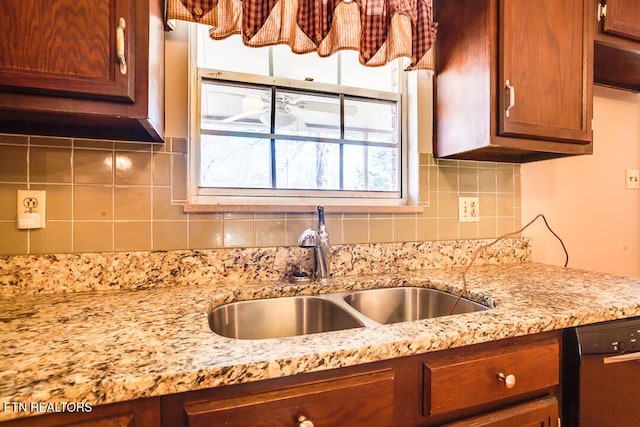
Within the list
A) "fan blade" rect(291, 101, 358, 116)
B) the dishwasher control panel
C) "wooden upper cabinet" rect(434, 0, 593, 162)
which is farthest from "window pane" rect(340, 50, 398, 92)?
the dishwasher control panel

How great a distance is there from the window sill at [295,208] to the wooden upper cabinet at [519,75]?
1.07ft

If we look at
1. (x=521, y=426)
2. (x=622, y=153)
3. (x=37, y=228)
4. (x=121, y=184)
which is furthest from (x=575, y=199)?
(x=37, y=228)

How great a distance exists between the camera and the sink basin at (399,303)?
1.09 meters

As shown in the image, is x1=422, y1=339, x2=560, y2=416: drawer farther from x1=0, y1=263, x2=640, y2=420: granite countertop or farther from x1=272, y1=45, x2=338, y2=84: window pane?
x1=272, y1=45, x2=338, y2=84: window pane

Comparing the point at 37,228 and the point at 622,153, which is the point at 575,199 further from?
the point at 37,228

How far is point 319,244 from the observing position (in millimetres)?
1106

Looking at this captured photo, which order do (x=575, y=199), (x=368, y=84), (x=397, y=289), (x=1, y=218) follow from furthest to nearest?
1. (x=575, y=199)
2. (x=368, y=84)
3. (x=397, y=289)
4. (x=1, y=218)

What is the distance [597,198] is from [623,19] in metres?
0.89

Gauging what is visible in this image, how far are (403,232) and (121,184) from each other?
111 centimetres

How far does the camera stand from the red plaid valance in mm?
1027

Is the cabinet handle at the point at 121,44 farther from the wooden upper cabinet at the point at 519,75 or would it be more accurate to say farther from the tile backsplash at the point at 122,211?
the wooden upper cabinet at the point at 519,75

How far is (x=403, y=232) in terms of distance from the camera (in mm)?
1346

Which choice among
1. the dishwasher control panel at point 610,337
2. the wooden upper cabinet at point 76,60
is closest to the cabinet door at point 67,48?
the wooden upper cabinet at point 76,60

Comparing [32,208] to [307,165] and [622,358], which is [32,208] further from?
[622,358]
